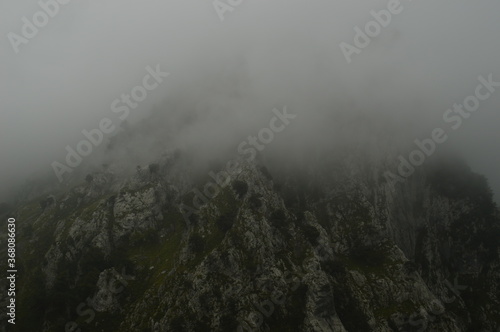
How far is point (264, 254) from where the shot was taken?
104m

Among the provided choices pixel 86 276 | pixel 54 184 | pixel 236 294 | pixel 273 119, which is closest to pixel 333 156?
pixel 273 119

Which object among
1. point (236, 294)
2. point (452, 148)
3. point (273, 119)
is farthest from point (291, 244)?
point (452, 148)

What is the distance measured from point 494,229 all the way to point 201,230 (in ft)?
430

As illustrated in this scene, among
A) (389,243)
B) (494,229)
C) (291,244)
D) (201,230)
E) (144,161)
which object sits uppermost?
(144,161)

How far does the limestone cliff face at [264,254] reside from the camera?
92188 millimetres

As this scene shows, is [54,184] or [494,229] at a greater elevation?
[54,184]

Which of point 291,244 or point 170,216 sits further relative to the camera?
point 170,216

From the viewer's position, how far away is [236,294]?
9338 cm

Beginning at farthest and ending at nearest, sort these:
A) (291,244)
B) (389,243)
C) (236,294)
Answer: (389,243)
(291,244)
(236,294)

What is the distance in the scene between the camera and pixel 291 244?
112062 millimetres

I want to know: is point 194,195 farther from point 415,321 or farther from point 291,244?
point 415,321

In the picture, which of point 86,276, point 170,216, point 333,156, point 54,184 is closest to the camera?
point 86,276

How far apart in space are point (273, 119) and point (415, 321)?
120m

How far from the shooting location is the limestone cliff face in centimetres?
9219
